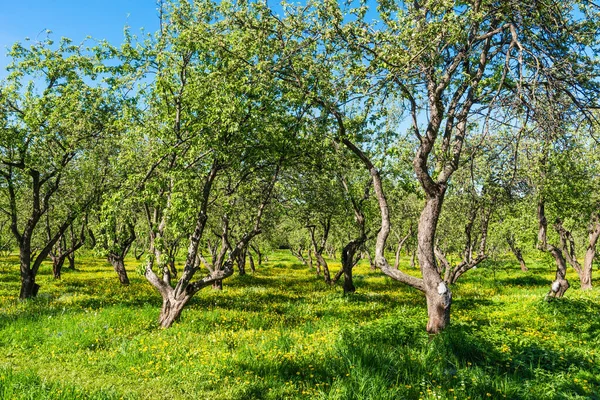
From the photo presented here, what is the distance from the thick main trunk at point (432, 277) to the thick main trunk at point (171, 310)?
25.8 feet

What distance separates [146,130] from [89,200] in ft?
25.6

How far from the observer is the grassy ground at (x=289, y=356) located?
6.75m

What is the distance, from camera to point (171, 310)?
13.0 meters

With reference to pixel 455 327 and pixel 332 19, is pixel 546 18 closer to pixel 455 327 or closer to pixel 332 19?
pixel 332 19

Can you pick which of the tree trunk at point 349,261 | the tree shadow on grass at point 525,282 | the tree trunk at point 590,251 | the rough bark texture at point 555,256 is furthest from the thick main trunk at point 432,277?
the tree shadow on grass at point 525,282

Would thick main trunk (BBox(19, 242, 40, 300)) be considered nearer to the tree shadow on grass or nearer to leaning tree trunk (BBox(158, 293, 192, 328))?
leaning tree trunk (BBox(158, 293, 192, 328))

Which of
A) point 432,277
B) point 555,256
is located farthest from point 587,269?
point 432,277

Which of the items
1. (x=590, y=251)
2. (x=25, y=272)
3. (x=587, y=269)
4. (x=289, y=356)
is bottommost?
(x=289, y=356)

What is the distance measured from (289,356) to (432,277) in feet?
12.4

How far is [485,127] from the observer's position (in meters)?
7.57

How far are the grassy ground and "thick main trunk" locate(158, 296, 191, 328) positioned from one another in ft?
1.31

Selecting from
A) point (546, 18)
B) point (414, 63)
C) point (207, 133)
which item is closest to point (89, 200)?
point (207, 133)

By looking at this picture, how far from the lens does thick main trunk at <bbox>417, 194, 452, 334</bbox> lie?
30.4 feet

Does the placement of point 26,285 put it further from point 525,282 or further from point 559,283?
point 525,282
